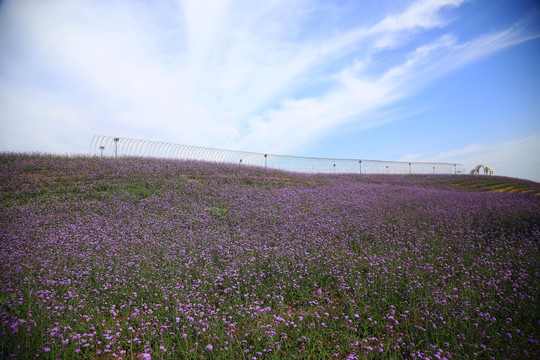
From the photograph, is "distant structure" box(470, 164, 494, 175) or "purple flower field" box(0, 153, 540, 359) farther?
"distant structure" box(470, 164, 494, 175)

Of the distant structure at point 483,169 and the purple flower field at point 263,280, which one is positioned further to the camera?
the distant structure at point 483,169

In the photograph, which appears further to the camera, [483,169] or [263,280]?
[483,169]

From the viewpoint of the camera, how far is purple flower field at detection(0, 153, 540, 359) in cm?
297

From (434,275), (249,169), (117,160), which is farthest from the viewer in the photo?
(249,169)

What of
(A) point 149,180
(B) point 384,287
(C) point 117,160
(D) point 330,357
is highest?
(C) point 117,160

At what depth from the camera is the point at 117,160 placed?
15.2 meters

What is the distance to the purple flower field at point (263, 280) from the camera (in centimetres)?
297

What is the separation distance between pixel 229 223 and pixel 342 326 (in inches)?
203

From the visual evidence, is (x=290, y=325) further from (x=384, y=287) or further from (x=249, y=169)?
(x=249, y=169)

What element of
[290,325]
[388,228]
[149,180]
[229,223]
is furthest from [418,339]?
[149,180]

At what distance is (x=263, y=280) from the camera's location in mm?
4484

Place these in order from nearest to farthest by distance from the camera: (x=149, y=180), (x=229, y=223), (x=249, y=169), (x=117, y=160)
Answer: (x=229, y=223), (x=149, y=180), (x=117, y=160), (x=249, y=169)

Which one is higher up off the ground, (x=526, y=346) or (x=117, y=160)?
(x=117, y=160)

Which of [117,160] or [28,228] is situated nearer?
[28,228]
